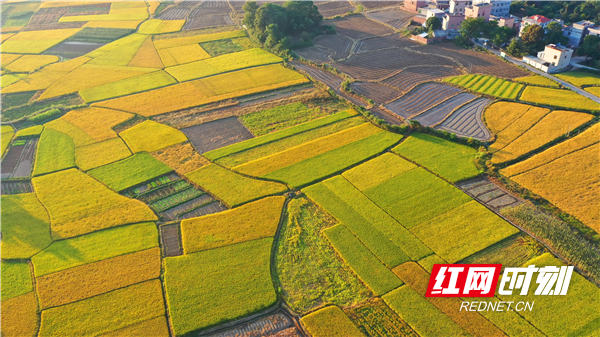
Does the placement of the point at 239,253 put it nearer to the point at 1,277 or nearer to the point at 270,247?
the point at 270,247

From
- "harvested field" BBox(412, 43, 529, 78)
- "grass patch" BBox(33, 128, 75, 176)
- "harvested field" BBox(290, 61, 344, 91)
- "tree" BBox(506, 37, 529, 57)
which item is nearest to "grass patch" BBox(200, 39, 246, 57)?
"harvested field" BBox(290, 61, 344, 91)

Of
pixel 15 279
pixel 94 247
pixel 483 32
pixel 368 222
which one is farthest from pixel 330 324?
pixel 483 32

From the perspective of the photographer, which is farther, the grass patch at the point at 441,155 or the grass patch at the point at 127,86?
the grass patch at the point at 127,86

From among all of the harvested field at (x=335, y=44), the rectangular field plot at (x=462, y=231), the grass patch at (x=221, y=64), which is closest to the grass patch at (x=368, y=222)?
the rectangular field plot at (x=462, y=231)

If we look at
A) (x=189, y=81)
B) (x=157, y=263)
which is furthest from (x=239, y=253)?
(x=189, y=81)

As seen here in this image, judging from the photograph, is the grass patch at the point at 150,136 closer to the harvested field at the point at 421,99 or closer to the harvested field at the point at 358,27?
the harvested field at the point at 421,99

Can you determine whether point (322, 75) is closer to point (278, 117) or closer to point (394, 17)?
point (278, 117)
